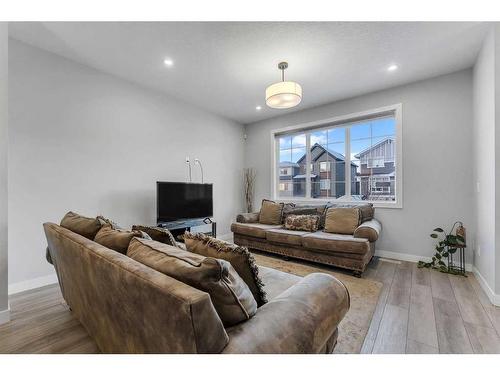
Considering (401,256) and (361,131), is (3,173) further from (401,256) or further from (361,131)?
(401,256)

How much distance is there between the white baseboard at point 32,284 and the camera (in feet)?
7.99

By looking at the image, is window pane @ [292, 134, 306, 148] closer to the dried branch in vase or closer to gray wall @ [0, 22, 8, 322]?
the dried branch in vase

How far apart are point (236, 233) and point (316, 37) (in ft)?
10.2

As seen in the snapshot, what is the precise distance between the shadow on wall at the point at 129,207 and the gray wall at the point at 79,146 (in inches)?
0.5

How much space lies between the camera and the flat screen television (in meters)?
3.36

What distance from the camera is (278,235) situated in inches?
139

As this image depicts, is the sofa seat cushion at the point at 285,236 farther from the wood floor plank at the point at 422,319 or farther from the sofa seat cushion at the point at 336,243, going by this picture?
the wood floor plank at the point at 422,319

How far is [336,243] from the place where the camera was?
2.97 metres

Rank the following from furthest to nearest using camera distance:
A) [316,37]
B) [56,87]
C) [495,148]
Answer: [56,87] < [316,37] < [495,148]

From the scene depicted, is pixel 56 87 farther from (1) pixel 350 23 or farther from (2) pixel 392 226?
(2) pixel 392 226

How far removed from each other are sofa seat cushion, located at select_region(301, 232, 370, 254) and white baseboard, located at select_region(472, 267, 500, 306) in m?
1.09

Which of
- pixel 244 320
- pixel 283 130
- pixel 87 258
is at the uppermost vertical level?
pixel 283 130

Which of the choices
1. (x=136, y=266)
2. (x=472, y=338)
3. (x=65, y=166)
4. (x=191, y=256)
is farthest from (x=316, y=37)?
(x=65, y=166)

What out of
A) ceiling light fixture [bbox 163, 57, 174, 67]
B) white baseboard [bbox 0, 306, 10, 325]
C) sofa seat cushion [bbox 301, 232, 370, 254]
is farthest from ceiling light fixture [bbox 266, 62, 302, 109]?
white baseboard [bbox 0, 306, 10, 325]
